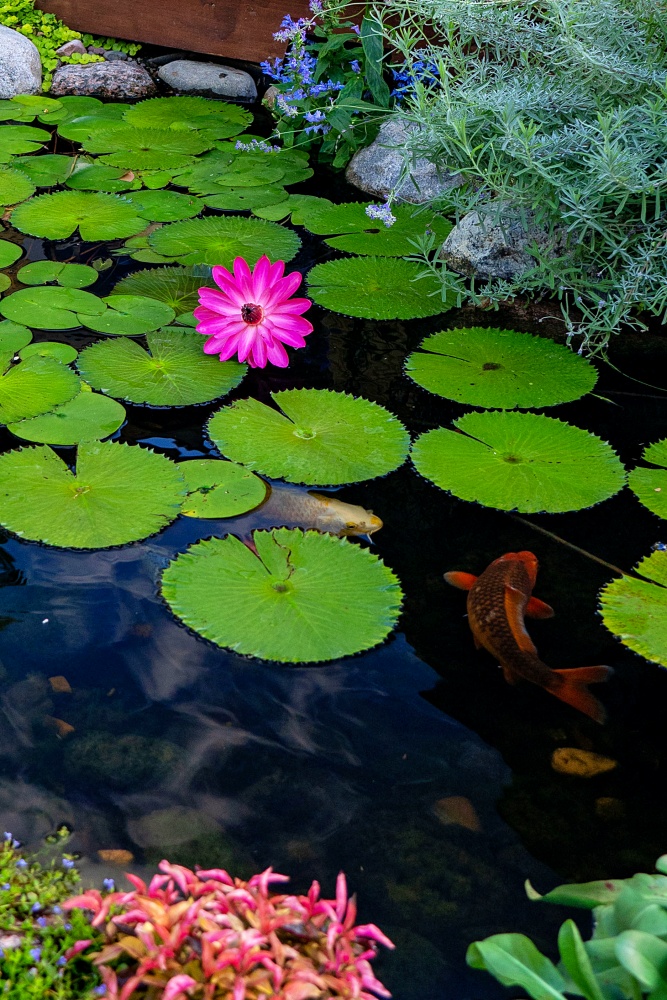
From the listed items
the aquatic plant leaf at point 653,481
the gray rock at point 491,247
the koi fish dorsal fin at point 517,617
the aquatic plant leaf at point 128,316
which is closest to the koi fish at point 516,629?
the koi fish dorsal fin at point 517,617

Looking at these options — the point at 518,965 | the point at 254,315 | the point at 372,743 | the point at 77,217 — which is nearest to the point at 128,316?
the point at 254,315

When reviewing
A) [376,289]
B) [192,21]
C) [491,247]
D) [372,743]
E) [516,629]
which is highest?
[192,21]

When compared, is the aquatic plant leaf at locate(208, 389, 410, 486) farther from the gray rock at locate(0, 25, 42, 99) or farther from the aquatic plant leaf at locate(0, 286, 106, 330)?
the gray rock at locate(0, 25, 42, 99)

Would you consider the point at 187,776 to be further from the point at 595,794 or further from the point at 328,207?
the point at 328,207

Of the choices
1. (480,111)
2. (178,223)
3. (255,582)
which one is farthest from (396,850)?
(178,223)

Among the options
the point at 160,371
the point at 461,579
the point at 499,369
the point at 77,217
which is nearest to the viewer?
the point at 461,579

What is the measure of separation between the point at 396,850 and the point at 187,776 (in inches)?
15.0

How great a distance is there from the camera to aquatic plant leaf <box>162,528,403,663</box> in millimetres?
1776

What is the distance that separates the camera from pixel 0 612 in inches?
73.7

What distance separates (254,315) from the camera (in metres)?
2.65

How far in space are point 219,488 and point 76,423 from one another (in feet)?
1.51

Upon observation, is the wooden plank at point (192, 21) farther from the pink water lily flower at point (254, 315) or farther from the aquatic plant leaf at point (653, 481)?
the aquatic plant leaf at point (653, 481)

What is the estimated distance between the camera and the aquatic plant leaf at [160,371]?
2.46 m

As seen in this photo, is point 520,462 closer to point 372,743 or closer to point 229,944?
point 372,743
